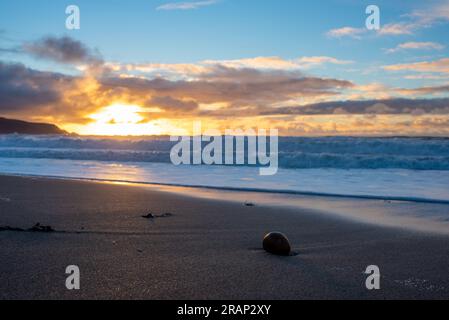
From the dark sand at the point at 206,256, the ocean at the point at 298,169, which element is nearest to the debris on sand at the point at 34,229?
the dark sand at the point at 206,256

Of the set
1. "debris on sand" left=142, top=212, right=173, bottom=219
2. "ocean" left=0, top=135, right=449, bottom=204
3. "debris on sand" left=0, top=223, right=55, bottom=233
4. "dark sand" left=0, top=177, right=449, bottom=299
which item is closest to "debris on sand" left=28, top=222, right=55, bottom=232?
"debris on sand" left=0, top=223, right=55, bottom=233

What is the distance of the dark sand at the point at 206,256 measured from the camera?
2.83 m

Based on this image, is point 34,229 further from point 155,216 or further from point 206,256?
point 206,256

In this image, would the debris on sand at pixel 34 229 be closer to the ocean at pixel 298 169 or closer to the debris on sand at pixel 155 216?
the debris on sand at pixel 155 216

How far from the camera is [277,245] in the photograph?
147 inches

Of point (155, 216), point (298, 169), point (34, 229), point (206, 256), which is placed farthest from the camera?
point (298, 169)

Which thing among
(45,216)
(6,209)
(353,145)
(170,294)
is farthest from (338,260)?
(353,145)

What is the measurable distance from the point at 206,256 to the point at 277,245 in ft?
1.77

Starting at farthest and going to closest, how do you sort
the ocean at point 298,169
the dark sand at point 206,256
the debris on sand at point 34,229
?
1. the ocean at point 298,169
2. the debris on sand at point 34,229
3. the dark sand at point 206,256

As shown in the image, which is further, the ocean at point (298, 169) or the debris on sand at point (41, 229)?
the ocean at point (298, 169)

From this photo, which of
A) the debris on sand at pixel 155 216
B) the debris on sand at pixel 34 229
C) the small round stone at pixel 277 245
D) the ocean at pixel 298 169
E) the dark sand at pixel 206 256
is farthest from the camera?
the ocean at pixel 298 169

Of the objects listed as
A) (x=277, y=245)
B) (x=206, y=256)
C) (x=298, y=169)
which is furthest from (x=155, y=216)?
(x=298, y=169)

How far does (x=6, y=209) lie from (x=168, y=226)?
7.10ft

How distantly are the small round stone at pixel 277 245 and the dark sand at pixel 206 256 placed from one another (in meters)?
0.10
